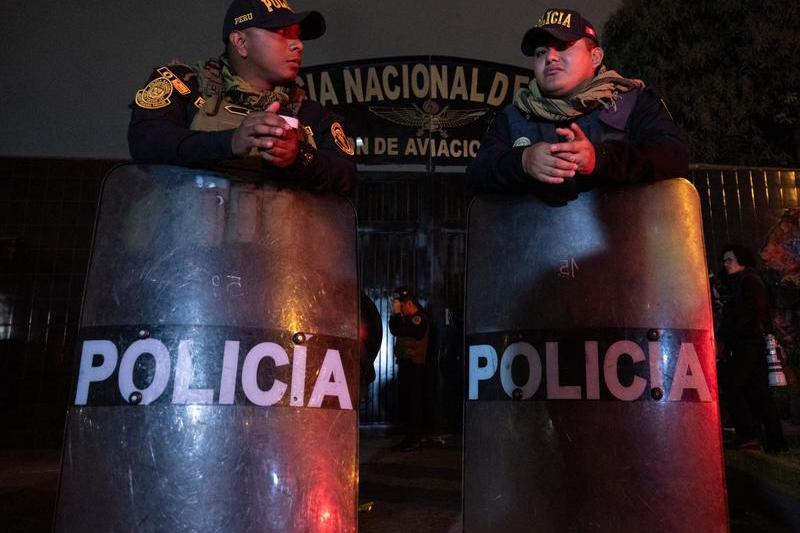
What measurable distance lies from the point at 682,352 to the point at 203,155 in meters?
1.39

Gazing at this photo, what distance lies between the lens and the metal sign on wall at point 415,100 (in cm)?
693

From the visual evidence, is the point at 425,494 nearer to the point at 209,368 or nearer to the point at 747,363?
the point at 747,363

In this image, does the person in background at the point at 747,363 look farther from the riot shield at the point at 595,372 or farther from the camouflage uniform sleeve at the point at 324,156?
the camouflage uniform sleeve at the point at 324,156

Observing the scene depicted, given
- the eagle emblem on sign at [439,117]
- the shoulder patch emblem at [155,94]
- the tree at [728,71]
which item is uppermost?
the tree at [728,71]

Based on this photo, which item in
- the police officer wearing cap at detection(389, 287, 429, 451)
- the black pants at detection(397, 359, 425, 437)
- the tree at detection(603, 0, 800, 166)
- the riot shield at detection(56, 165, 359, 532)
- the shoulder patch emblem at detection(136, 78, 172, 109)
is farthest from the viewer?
the tree at detection(603, 0, 800, 166)

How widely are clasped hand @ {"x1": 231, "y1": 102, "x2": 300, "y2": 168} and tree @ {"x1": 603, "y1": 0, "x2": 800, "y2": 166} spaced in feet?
38.1

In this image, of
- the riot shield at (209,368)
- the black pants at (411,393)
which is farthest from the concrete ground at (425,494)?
the riot shield at (209,368)

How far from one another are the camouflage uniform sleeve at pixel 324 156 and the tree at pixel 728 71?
1112 cm

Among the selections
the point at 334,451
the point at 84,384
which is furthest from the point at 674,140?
the point at 84,384

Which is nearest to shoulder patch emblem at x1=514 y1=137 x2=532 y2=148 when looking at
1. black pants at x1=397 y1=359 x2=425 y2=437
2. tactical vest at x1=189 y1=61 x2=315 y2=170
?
tactical vest at x1=189 y1=61 x2=315 y2=170

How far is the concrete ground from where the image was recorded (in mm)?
3299

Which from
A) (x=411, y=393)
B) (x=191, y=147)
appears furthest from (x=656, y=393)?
(x=411, y=393)

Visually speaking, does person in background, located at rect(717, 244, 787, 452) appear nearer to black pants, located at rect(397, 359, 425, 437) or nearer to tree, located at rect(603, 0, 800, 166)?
black pants, located at rect(397, 359, 425, 437)

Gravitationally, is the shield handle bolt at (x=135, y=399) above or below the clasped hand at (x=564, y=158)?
below
